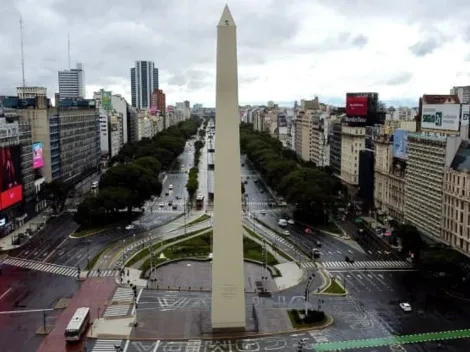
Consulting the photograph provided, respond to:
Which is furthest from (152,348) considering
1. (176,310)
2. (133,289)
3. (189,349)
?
(133,289)

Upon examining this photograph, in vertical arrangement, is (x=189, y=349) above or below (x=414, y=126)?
below

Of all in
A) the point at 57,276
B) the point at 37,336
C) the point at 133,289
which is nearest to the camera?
the point at 37,336

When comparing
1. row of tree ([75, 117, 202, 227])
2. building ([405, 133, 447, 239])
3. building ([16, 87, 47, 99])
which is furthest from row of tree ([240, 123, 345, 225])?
building ([16, 87, 47, 99])

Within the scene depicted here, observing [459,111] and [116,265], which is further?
[459,111]

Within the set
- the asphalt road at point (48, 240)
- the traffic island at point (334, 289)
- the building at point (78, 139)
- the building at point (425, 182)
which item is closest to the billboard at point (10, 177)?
the asphalt road at point (48, 240)

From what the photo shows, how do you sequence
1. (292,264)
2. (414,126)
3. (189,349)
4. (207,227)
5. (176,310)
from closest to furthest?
(189,349), (176,310), (292,264), (207,227), (414,126)

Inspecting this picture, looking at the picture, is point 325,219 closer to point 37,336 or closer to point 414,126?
point 414,126

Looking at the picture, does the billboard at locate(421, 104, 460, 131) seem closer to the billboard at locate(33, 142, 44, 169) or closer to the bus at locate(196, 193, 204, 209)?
the bus at locate(196, 193, 204, 209)
